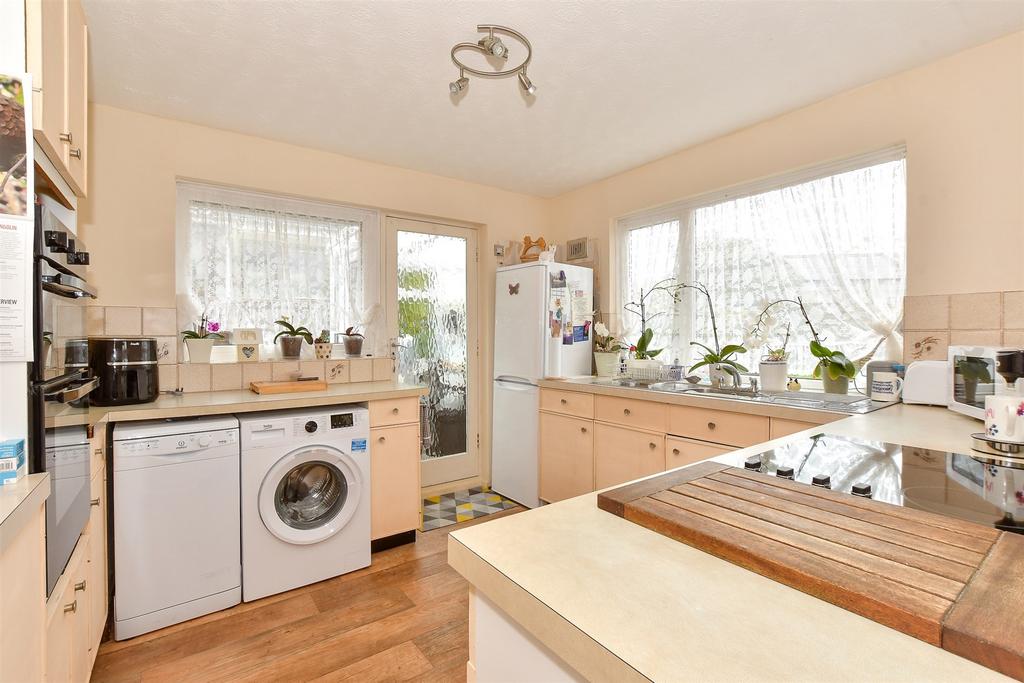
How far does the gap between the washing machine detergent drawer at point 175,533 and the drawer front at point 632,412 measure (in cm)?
191

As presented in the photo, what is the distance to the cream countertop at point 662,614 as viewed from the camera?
453 mm

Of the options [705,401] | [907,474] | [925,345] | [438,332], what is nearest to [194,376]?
[438,332]

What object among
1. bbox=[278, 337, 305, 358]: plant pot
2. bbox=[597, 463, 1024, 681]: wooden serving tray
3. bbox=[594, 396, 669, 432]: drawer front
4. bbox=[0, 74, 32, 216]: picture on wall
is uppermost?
bbox=[0, 74, 32, 216]: picture on wall

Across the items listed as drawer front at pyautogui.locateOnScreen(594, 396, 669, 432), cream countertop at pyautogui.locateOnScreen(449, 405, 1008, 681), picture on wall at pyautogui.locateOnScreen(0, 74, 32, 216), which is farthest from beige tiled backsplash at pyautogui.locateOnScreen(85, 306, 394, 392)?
cream countertop at pyautogui.locateOnScreen(449, 405, 1008, 681)

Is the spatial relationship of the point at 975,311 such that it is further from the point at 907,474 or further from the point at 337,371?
the point at 337,371

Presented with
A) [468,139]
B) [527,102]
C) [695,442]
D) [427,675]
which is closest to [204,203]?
[468,139]

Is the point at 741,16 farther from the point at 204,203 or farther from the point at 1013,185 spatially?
the point at 204,203

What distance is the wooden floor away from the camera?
5.75 ft

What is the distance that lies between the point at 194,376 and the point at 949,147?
3.79 m

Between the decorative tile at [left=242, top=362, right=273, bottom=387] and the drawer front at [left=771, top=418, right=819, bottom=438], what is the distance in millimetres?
2664

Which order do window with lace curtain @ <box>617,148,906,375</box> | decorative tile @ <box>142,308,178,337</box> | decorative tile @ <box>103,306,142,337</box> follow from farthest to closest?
decorative tile @ <box>142,308,178,337</box>
decorative tile @ <box>103,306,142,337</box>
window with lace curtain @ <box>617,148,906,375</box>

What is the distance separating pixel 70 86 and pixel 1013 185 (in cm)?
337

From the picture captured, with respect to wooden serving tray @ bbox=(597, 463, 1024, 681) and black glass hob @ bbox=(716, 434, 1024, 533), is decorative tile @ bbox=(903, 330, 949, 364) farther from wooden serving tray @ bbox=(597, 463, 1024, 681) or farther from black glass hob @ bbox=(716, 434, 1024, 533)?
wooden serving tray @ bbox=(597, 463, 1024, 681)

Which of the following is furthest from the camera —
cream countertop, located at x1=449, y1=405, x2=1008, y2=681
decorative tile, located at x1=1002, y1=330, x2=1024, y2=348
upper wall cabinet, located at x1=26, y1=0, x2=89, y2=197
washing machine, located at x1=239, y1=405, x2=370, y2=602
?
washing machine, located at x1=239, y1=405, x2=370, y2=602
